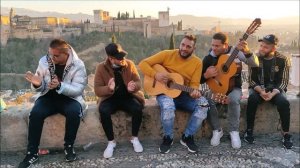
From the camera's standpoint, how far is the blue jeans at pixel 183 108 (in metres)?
3.94

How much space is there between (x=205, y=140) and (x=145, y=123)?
798mm

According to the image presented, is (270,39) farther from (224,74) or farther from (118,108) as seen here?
(118,108)

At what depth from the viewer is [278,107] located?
4242mm

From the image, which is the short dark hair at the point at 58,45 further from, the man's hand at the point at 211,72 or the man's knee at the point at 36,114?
the man's hand at the point at 211,72

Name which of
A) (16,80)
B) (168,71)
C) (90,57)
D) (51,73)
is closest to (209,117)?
(168,71)

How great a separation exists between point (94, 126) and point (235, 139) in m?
1.72

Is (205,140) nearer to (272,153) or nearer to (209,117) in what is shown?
(209,117)

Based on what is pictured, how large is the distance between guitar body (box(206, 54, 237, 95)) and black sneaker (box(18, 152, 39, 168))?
7.21ft

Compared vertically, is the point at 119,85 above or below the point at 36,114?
above

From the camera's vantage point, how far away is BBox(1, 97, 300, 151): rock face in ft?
13.7

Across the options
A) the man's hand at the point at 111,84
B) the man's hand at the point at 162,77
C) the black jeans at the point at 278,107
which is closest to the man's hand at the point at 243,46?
the black jeans at the point at 278,107

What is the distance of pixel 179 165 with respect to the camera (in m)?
3.71

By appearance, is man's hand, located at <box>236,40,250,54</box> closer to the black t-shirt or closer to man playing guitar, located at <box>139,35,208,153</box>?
man playing guitar, located at <box>139,35,208,153</box>

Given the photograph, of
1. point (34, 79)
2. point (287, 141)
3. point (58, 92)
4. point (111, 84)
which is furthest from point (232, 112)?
point (34, 79)
